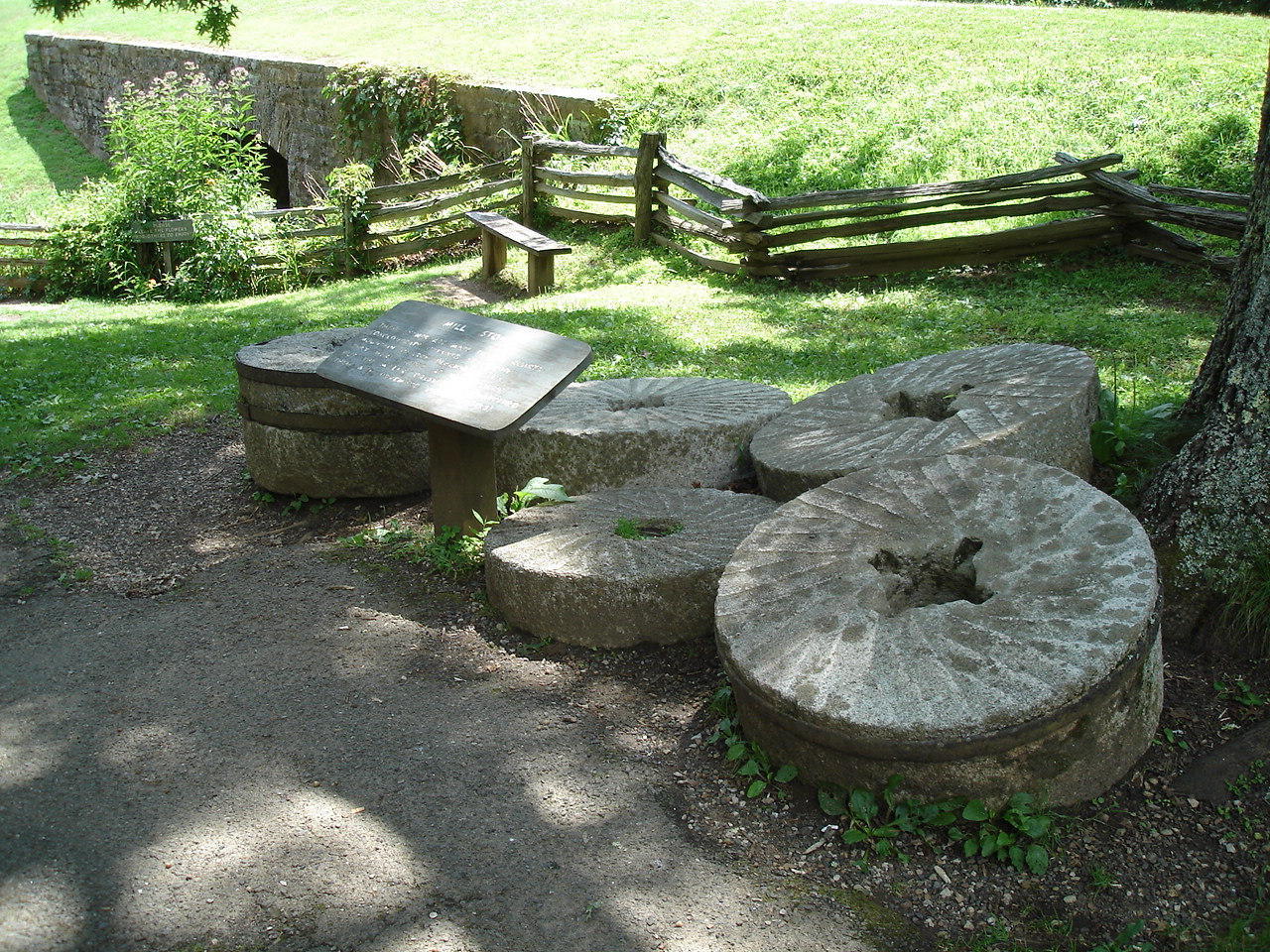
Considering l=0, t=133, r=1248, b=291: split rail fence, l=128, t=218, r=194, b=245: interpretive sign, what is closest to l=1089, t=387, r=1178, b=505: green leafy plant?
l=0, t=133, r=1248, b=291: split rail fence

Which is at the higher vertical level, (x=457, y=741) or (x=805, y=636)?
(x=805, y=636)

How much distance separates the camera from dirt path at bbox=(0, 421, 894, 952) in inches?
95.2

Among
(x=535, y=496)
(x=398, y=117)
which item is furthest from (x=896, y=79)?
(x=535, y=496)

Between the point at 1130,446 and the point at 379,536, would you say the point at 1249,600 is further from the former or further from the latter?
the point at 379,536

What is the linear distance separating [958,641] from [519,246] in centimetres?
779

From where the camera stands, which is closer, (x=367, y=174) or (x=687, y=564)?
(x=687, y=564)

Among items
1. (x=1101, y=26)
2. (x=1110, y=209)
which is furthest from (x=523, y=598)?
(x=1101, y=26)

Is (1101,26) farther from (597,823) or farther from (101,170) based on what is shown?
(101,170)

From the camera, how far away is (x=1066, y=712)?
2502 mm

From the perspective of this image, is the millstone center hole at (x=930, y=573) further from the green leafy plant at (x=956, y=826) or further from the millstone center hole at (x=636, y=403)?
the millstone center hole at (x=636, y=403)

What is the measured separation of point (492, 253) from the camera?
1059 centimetres

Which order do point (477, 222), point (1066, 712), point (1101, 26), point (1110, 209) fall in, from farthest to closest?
point (1101, 26)
point (477, 222)
point (1110, 209)
point (1066, 712)

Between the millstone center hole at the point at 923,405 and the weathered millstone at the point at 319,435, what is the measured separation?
2.16 meters

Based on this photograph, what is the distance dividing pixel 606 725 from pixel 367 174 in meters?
10.9
